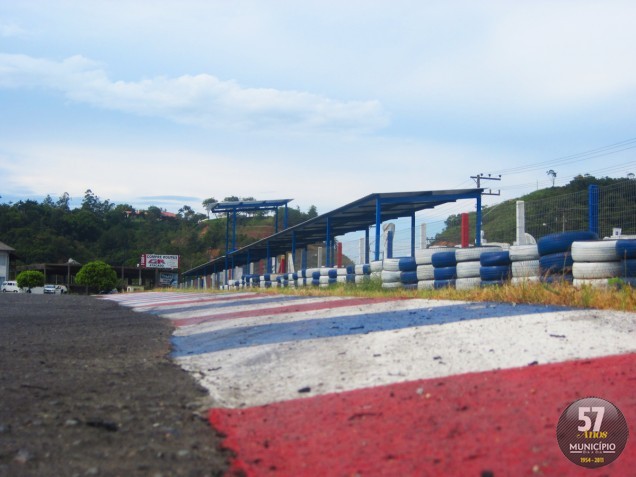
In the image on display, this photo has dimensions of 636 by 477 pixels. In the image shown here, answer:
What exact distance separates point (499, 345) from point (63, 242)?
9891cm

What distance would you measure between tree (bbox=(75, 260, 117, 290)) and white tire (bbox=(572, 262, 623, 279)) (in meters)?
55.6

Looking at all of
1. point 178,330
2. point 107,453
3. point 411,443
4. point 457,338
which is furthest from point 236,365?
point 178,330

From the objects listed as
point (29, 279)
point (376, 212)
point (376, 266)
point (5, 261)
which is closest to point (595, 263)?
point (376, 266)

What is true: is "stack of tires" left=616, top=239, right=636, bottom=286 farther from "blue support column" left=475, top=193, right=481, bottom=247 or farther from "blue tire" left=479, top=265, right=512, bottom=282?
"blue support column" left=475, top=193, right=481, bottom=247

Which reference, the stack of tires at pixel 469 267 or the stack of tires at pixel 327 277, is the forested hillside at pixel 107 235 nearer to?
the stack of tires at pixel 327 277

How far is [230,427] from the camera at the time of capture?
367cm

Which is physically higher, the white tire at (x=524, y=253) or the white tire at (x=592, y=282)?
the white tire at (x=524, y=253)

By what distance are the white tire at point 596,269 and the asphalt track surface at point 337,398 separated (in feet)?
6.31

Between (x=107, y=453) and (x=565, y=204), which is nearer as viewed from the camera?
(x=107, y=453)

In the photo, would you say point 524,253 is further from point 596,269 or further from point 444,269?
point 444,269

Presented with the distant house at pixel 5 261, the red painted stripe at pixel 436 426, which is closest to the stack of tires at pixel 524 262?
the red painted stripe at pixel 436 426

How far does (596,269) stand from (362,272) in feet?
34.1

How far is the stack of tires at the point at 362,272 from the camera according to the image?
17406mm

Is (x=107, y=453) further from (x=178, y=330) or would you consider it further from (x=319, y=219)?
(x=319, y=219)
